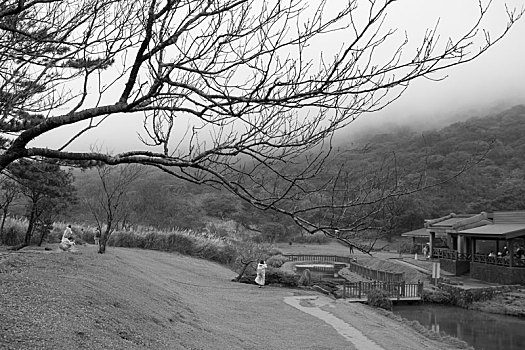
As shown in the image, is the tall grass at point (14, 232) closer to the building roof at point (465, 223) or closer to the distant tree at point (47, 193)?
the distant tree at point (47, 193)

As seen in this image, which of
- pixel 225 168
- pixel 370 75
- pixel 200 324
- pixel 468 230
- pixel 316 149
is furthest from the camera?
pixel 468 230

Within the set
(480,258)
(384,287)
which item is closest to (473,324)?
(384,287)

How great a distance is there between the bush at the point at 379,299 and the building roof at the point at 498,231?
824 centimetres

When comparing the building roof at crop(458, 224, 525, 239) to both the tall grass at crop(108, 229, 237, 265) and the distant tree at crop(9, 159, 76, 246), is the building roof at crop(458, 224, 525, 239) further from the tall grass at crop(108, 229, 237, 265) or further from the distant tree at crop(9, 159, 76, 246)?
the distant tree at crop(9, 159, 76, 246)

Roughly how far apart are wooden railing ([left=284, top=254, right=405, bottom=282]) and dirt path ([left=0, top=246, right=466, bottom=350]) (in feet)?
27.3

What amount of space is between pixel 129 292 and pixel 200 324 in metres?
1.72

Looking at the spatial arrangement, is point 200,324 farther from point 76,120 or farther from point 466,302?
point 466,302

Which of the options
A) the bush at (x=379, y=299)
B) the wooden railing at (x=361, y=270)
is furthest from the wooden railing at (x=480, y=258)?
the bush at (x=379, y=299)

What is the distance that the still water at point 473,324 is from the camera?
53.4ft

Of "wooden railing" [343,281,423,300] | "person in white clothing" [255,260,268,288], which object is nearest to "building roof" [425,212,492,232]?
"wooden railing" [343,281,423,300]

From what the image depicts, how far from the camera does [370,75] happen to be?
4.11 meters

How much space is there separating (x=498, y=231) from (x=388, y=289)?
7901 millimetres

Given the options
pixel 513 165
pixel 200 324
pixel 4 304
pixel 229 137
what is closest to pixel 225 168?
pixel 229 137

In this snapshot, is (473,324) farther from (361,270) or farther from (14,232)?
(14,232)
